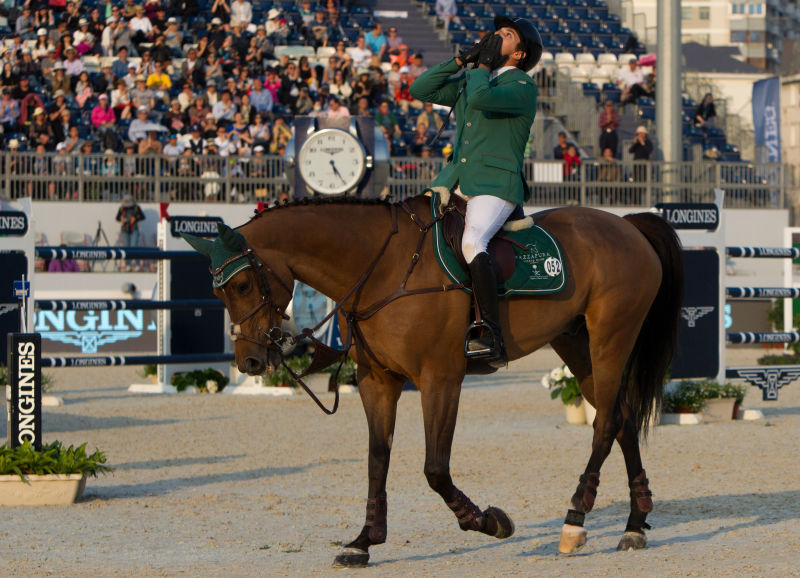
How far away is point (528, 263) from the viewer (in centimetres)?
689

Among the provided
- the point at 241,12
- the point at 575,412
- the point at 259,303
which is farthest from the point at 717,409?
the point at 241,12

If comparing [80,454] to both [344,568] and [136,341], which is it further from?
[136,341]

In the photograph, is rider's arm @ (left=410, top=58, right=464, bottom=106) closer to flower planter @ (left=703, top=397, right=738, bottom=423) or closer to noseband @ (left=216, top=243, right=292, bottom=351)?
noseband @ (left=216, top=243, right=292, bottom=351)

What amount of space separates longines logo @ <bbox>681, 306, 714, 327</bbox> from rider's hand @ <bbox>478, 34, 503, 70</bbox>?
6386mm

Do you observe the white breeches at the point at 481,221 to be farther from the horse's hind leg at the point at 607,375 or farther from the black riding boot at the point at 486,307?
the horse's hind leg at the point at 607,375

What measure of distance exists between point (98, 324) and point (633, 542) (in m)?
14.6

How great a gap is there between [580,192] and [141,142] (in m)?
7.94

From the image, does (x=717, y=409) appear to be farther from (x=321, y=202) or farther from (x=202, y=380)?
(x=321, y=202)

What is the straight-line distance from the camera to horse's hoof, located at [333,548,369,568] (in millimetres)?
6355

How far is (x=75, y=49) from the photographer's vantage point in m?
26.8

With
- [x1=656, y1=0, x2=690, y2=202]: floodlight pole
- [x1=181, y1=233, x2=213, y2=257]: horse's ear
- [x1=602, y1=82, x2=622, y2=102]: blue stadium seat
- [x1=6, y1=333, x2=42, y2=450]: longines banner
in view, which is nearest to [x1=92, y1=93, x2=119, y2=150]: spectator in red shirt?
[x1=656, y1=0, x2=690, y2=202]: floodlight pole

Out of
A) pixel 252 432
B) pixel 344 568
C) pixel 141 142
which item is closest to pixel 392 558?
pixel 344 568

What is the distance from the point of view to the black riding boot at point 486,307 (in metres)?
6.55

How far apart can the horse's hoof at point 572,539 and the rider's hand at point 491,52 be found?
238 cm
